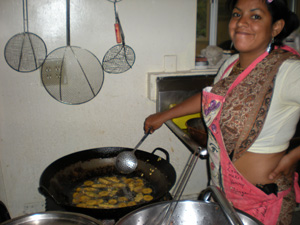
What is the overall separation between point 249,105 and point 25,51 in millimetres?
1413

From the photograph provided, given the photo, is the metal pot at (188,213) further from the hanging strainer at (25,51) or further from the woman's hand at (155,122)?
the hanging strainer at (25,51)

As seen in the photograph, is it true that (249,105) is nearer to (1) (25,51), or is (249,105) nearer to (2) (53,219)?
(2) (53,219)

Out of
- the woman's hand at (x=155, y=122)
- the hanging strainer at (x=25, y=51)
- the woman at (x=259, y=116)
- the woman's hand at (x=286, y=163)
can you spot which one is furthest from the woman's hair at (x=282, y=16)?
the hanging strainer at (x=25, y=51)

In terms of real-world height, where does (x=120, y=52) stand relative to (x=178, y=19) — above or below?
below

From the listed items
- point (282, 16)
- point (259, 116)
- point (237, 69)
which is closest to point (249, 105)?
point (259, 116)

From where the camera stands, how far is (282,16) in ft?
3.69

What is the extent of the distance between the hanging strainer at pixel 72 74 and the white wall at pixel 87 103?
0.05m

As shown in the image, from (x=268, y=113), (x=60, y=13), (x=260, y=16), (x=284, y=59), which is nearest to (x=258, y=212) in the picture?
(x=268, y=113)

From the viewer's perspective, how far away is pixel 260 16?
3.60 ft

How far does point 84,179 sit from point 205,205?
1062 mm

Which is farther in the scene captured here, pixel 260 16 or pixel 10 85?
pixel 10 85

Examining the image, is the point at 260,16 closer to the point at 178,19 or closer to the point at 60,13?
the point at 178,19

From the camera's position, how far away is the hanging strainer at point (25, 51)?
5.79ft

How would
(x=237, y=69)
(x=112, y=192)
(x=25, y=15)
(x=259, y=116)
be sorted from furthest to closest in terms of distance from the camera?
(x=25, y=15) → (x=112, y=192) → (x=237, y=69) → (x=259, y=116)
